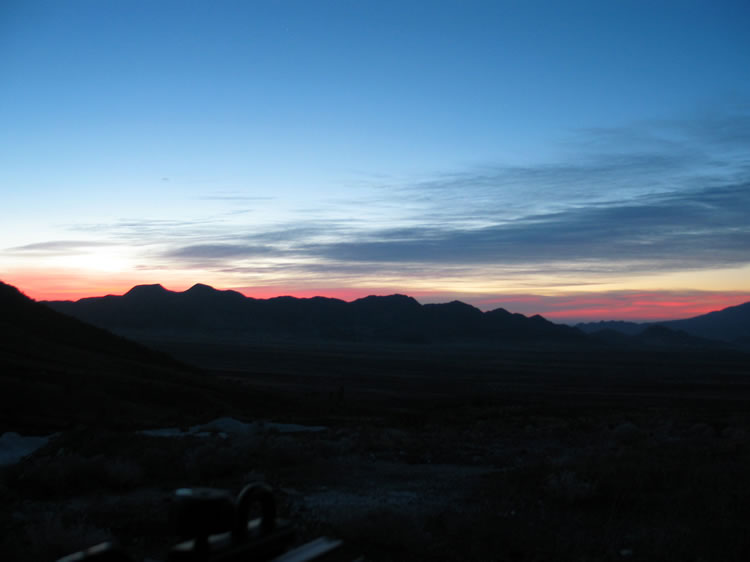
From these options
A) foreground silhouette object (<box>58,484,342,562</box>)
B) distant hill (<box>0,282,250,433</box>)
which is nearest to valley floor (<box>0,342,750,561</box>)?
foreground silhouette object (<box>58,484,342,562</box>)

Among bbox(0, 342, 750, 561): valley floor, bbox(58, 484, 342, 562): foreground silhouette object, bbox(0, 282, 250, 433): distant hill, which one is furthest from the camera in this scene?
bbox(0, 282, 250, 433): distant hill

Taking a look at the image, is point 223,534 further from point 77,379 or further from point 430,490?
point 77,379

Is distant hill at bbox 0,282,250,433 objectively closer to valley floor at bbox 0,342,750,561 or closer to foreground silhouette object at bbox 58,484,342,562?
valley floor at bbox 0,342,750,561

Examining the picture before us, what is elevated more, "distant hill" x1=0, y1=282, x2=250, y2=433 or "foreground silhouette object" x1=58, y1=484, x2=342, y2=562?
"foreground silhouette object" x1=58, y1=484, x2=342, y2=562

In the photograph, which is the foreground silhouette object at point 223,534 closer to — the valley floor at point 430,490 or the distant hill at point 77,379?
the valley floor at point 430,490

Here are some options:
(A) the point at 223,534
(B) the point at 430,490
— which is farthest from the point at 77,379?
(A) the point at 223,534

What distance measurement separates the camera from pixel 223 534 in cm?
287

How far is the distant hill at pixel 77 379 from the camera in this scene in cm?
2591

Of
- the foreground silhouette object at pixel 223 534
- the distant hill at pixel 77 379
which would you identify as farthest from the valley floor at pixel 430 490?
the distant hill at pixel 77 379

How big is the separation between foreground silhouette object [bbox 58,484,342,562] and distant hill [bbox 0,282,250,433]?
74.9 feet

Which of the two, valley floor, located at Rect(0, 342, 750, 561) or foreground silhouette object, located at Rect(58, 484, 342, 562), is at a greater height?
foreground silhouette object, located at Rect(58, 484, 342, 562)

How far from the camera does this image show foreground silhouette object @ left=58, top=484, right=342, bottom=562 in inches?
98.0

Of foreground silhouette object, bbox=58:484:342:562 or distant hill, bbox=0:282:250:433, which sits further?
distant hill, bbox=0:282:250:433

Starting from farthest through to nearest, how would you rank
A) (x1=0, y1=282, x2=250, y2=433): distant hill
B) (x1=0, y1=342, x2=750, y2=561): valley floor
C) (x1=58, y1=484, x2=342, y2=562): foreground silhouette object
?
1. (x1=0, y1=282, x2=250, y2=433): distant hill
2. (x1=0, y1=342, x2=750, y2=561): valley floor
3. (x1=58, y1=484, x2=342, y2=562): foreground silhouette object
